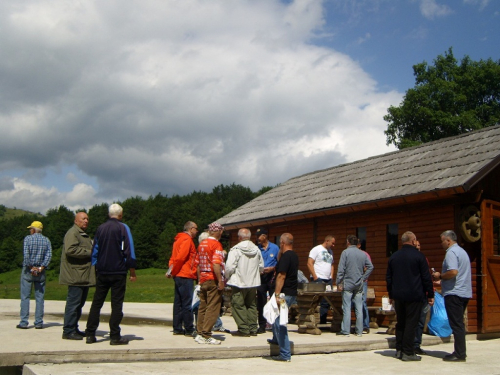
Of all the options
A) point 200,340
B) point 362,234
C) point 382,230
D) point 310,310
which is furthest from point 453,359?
point 362,234

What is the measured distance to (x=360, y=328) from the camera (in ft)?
35.1

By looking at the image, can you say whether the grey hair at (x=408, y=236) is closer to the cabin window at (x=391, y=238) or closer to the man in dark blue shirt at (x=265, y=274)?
the man in dark blue shirt at (x=265, y=274)

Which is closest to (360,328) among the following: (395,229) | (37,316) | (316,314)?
(316,314)

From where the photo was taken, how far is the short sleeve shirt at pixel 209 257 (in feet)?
29.2

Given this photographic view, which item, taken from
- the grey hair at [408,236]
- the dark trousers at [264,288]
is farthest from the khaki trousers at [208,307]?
the grey hair at [408,236]

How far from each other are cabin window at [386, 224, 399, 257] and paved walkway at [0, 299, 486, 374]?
9.37 ft

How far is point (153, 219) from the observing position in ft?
286

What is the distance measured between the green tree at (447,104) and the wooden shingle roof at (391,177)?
21093 millimetres

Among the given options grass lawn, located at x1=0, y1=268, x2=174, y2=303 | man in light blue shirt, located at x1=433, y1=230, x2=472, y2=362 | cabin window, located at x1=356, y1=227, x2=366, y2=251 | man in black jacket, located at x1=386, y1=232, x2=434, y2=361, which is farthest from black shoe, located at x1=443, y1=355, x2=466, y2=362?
grass lawn, located at x1=0, y1=268, x2=174, y2=303

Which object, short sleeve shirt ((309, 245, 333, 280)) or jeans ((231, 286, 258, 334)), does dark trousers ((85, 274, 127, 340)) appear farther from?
short sleeve shirt ((309, 245, 333, 280))

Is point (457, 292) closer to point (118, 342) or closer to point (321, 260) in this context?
point (321, 260)

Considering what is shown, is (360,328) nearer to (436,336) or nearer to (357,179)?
(436,336)

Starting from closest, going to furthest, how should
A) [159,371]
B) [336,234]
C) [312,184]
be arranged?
[159,371]
[336,234]
[312,184]

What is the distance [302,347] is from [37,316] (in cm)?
496
